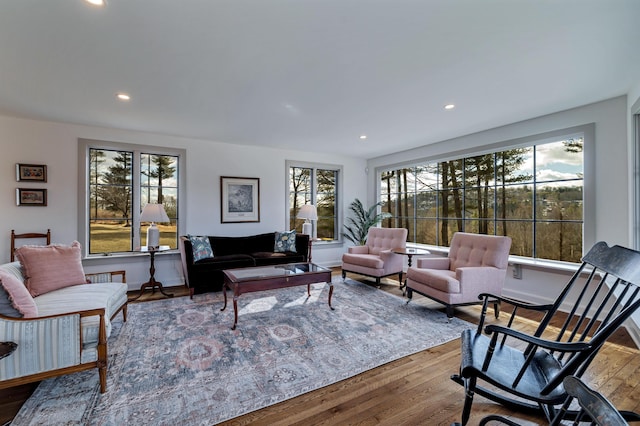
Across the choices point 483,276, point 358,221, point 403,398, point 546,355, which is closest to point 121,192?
point 358,221

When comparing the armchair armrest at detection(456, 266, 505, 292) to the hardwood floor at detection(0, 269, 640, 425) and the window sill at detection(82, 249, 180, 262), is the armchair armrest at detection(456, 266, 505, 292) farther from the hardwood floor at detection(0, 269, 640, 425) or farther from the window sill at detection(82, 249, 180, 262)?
the window sill at detection(82, 249, 180, 262)

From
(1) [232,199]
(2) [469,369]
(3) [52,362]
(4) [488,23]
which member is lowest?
(3) [52,362]

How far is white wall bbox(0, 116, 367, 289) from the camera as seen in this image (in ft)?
12.6

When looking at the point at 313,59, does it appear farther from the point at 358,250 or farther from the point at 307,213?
the point at 358,250

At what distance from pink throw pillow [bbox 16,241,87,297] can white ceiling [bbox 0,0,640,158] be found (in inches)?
64.1

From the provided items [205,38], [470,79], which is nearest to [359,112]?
[470,79]

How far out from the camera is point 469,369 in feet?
4.71

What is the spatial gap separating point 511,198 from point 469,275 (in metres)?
1.80

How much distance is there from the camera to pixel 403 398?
193 centimetres

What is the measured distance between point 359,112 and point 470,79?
4.31ft

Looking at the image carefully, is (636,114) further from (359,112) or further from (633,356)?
(359,112)

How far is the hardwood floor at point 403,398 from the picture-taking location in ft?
5.69

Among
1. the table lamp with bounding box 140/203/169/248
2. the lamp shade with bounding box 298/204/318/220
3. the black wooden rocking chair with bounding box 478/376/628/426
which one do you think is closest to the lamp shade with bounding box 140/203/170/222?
the table lamp with bounding box 140/203/169/248

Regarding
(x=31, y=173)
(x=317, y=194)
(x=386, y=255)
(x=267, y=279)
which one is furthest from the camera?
(x=317, y=194)
